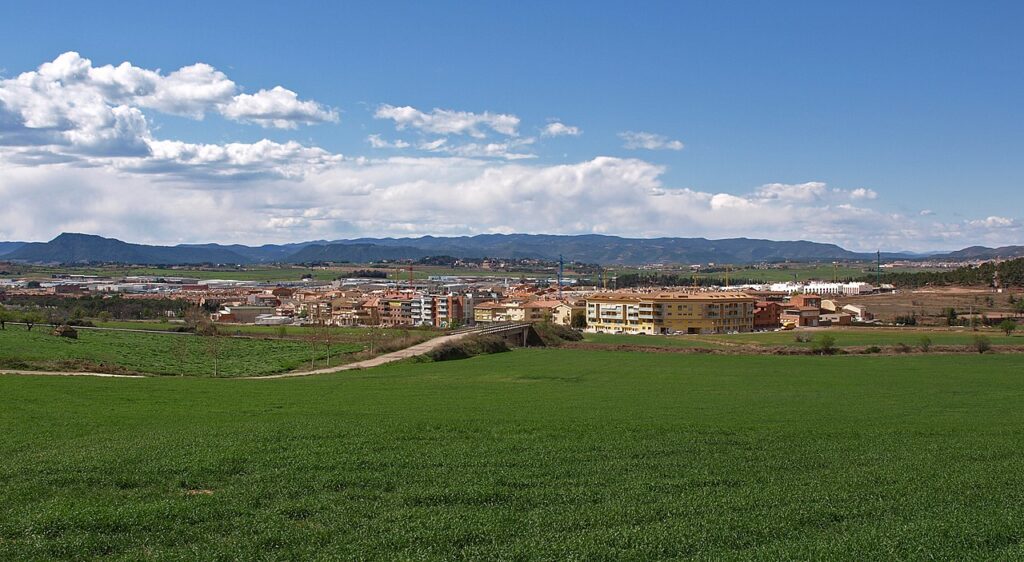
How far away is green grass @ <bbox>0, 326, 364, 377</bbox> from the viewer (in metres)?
48.2

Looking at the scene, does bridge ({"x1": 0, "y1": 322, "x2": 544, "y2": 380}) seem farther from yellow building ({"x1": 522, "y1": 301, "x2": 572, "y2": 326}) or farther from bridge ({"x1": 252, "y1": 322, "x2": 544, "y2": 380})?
yellow building ({"x1": 522, "y1": 301, "x2": 572, "y2": 326})

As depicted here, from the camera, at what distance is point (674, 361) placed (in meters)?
60.8

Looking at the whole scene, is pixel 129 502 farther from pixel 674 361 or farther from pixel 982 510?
pixel 674 361

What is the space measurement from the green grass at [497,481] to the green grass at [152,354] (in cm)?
2021

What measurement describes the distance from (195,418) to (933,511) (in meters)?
19.6

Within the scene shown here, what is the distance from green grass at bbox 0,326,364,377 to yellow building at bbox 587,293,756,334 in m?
56.7

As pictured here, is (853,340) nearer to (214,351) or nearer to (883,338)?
(883,338)

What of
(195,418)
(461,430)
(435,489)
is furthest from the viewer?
(195,418)

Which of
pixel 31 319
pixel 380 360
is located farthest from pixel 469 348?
pixel 31 319

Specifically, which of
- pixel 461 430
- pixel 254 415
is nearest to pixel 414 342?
pixel 254 415

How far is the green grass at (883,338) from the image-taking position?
7938 centimetres

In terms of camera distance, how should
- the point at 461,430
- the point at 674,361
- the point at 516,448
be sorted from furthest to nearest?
the point at 674,361
the point at 461,430
the point at 516,448

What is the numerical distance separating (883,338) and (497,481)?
84.8 meters

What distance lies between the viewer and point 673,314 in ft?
396
